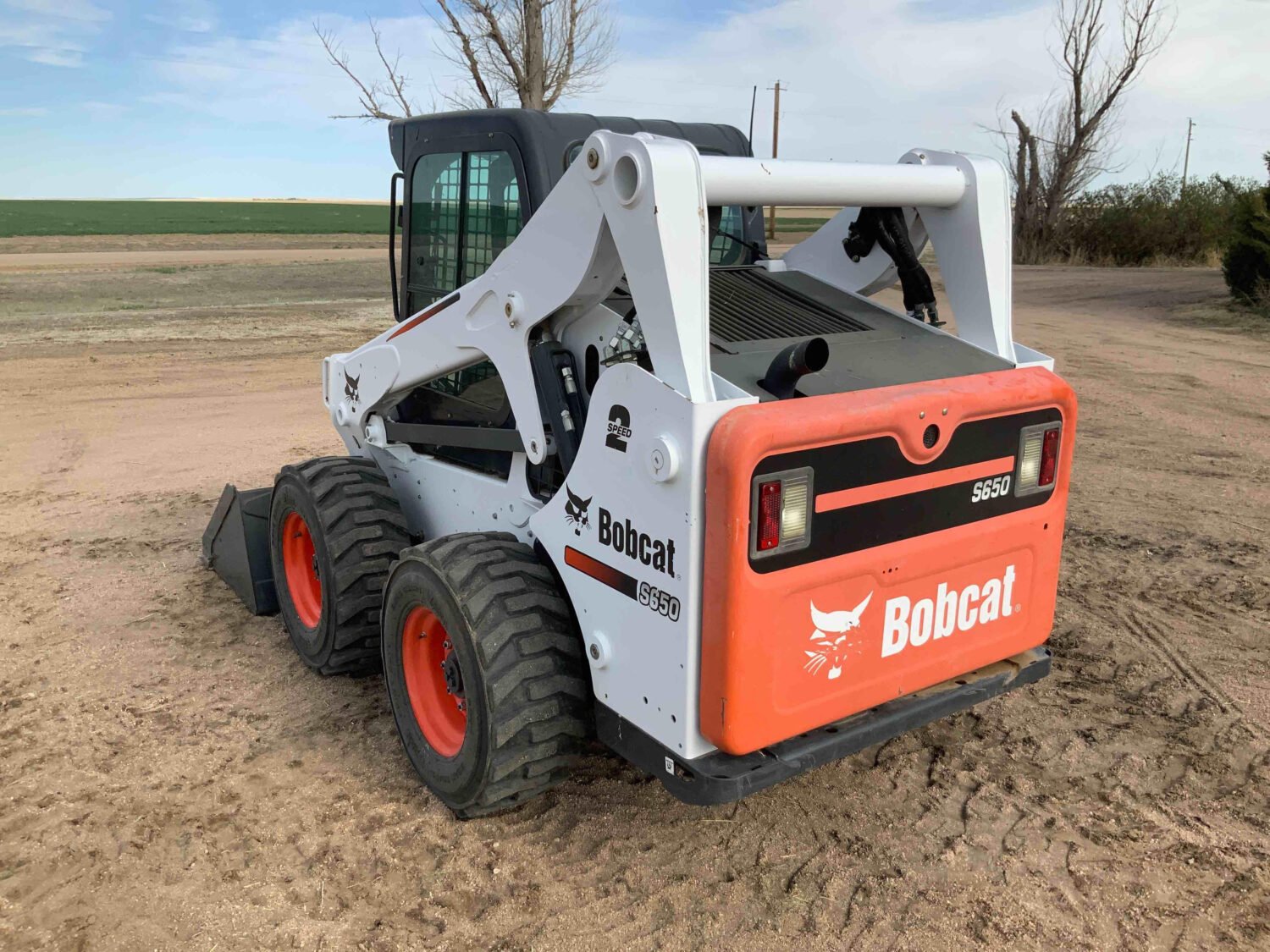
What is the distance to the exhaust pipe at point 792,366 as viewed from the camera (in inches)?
112

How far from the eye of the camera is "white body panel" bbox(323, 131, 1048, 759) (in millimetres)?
2785

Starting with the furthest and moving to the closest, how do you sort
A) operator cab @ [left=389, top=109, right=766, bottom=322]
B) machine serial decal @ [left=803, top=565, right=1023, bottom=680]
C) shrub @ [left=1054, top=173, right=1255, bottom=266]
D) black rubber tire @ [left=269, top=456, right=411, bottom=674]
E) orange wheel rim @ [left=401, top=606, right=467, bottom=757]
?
shrub @ [left=1054, top=173, right=1255, bottom=266] → black rubber tire @ [left=269, top=456, right=411, bottom=674] → operator cab @ [left=389, top=109, right=766, bottom=322] → orange wheel rim @ [left=401, top=606, right=467, bottom=757] → machine serial decal @ [left=803, top=565, right=1023, bottom=680]

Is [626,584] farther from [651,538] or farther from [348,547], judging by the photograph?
[348,547]

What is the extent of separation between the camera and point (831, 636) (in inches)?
118

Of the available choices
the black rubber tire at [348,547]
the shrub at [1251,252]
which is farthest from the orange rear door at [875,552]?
the shrub at [1251,252]

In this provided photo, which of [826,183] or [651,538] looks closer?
[651,538]

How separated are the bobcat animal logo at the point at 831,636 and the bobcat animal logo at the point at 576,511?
73cm

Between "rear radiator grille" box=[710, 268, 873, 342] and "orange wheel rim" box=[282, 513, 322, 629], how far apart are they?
2219 mm

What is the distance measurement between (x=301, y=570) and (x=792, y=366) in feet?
9.44

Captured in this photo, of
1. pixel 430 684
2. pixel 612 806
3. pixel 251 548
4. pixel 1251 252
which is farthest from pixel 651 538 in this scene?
pixel 1251 252

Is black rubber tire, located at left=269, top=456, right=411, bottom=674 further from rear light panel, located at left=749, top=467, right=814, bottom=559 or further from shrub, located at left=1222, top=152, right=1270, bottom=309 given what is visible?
shrub, located at left=1222, top=152, right=1270, bottom=309

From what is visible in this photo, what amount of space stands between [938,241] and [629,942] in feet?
8.20

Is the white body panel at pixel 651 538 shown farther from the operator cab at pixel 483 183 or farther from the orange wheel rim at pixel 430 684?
the operator cab at pixel 483 183

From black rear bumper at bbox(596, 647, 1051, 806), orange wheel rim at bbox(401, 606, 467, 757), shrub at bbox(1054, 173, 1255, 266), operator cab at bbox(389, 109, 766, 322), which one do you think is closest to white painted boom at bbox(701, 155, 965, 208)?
operator cab at bbox(389, 109, 766, 322)
